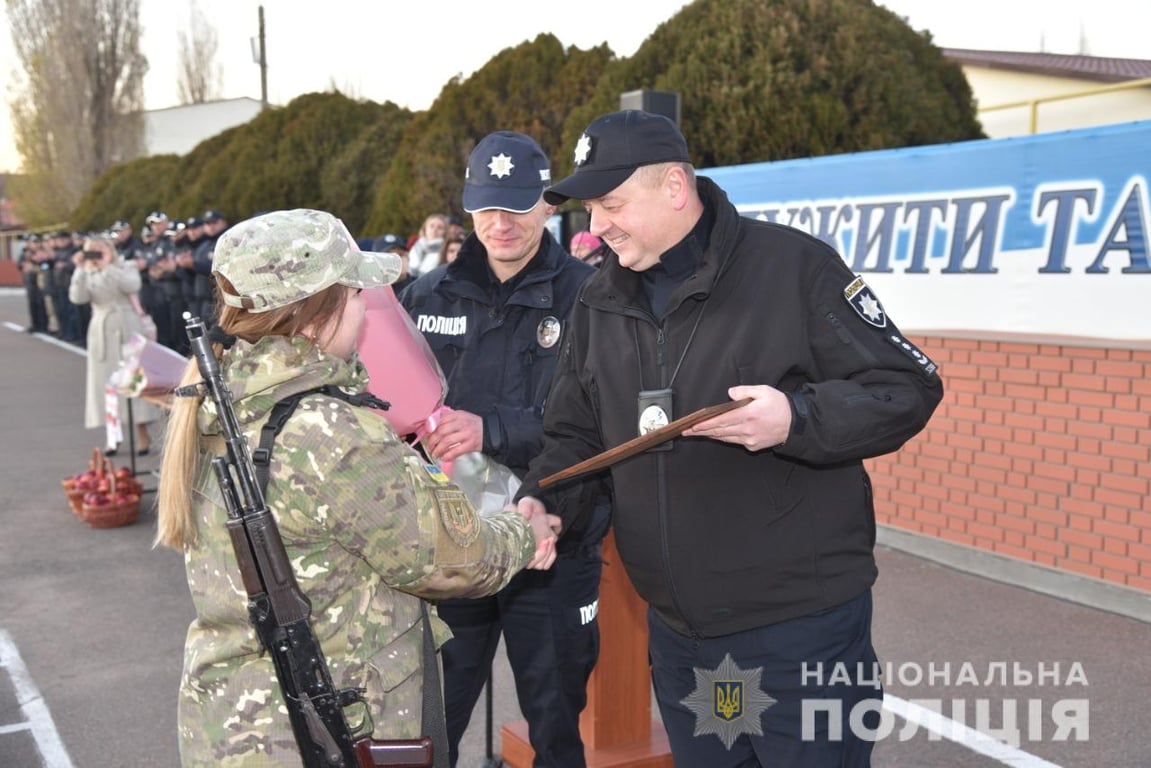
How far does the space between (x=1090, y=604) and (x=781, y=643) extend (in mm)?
4015

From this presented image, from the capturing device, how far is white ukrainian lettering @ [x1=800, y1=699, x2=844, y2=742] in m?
2.32

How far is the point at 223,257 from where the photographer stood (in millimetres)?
2002

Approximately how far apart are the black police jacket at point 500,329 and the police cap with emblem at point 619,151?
0.81 metres

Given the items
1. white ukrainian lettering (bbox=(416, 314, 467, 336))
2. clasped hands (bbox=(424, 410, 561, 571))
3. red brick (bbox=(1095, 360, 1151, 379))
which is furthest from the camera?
red brick (bbox=(1095, 360, 1151, 379))

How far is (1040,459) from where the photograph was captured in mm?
5930

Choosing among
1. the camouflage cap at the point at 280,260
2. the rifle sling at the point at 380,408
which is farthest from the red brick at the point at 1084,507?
the camouflage cap at the point at 280,260

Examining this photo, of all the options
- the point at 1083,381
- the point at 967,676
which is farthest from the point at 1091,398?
the point at 967,676

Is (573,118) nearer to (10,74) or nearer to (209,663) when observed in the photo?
→ (209,663)

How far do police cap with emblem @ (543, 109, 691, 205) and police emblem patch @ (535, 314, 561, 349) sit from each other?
0.79 meters

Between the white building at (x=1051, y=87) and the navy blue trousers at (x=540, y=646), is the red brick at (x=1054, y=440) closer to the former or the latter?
the navy blue trousers at (x=540, y=646)

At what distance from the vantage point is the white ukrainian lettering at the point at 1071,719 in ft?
14.0

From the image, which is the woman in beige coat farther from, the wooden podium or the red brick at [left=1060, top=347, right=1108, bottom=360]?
the red brick at [left=1060, top=347, right=1108, bottom=360]

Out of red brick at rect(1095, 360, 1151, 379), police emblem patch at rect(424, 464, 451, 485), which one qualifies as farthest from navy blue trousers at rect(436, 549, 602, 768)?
red brick at rect(1095, 360, 1151, 379)

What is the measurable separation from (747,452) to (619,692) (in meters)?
1.89
